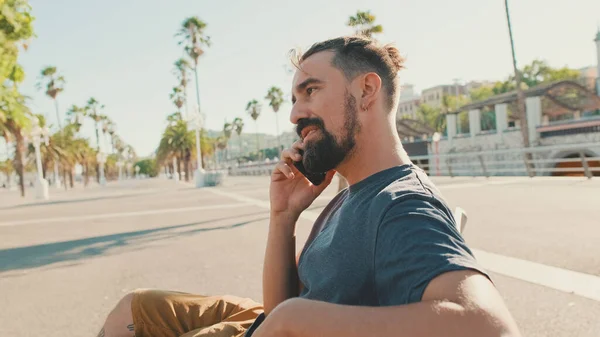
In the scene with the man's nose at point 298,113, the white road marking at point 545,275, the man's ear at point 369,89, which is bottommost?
the white road marking at point 545,275

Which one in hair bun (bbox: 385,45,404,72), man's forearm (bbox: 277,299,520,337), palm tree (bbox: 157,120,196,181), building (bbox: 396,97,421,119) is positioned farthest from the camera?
building (bbox: 396,97,421,119)

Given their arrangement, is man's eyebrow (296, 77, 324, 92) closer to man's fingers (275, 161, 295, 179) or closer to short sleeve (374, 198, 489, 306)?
man's fingers (275, 161, 295, 179)

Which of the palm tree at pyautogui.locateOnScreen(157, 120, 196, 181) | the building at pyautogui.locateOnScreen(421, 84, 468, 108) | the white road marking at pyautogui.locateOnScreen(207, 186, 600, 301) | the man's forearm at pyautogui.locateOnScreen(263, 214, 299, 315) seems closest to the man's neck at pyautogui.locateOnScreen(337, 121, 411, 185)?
the man's forearm at pyautogui.locateOnScreen(263, 214, 299, 315)

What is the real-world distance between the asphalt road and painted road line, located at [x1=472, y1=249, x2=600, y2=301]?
75 millimetres

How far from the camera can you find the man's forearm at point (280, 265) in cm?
166

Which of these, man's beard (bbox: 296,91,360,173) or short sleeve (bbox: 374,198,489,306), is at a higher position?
man's beard (bbox: 296,91,360,173)

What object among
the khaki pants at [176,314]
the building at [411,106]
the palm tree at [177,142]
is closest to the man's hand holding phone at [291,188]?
the khaki pants at [176,314]

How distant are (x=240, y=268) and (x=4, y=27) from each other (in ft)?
25.3

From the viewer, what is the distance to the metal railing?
13961 millimetres

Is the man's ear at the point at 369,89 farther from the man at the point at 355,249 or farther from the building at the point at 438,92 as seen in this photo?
the building at the point at 438,92

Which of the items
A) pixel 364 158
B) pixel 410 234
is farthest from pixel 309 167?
pixel 410 234

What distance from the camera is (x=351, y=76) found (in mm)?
1371

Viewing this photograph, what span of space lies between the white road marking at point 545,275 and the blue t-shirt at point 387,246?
8.82 feet

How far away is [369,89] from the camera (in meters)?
1.37
